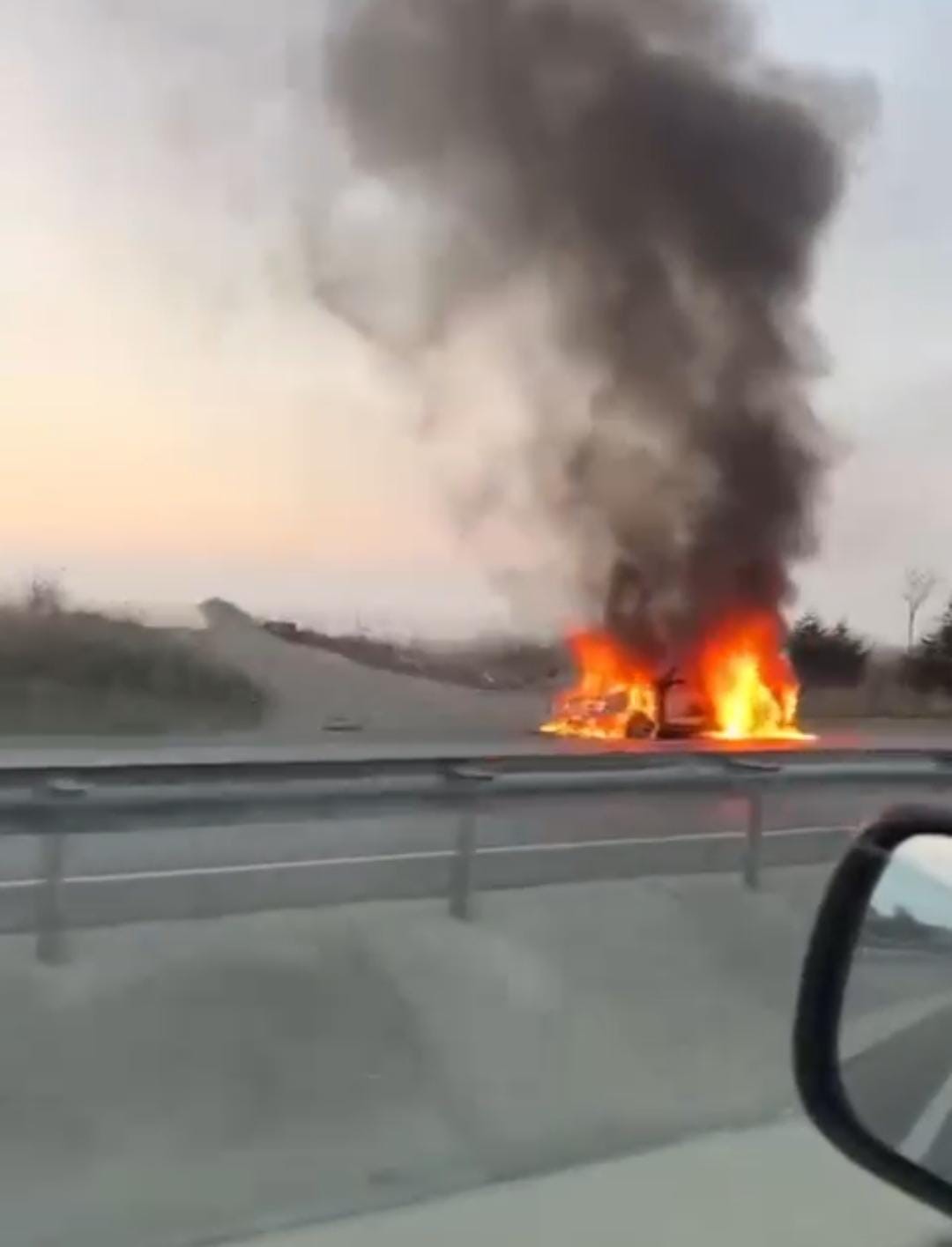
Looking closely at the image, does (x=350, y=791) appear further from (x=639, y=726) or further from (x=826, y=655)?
(x=826, y=655)

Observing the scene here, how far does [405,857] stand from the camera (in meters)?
7.28

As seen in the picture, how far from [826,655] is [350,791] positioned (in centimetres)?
3542

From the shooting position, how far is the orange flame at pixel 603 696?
1184 inches

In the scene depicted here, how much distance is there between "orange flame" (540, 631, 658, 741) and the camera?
3006 cm

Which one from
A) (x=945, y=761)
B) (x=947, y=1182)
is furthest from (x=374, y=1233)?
(x=945, y=761)

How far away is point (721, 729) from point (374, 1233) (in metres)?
27.6

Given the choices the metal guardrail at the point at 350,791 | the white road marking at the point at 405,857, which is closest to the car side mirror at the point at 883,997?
the metal guardrail at the point at 350,791

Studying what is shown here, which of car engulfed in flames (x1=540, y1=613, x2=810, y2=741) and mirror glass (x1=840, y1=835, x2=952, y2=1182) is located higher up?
car engulfed in flames (x1=540, y1=613, x2=810, y2=741)

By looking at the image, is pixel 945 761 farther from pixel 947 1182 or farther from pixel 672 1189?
pixel 947 1182

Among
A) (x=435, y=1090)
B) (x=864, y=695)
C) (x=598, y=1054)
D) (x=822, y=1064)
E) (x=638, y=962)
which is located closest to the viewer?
(x=822, y=1064)

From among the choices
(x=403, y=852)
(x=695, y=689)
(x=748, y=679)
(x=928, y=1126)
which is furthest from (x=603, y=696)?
(x=928, y=1126)

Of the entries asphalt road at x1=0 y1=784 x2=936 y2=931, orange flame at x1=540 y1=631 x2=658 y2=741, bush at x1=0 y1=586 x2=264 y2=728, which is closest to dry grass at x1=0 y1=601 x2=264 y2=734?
Answer: bush at x1=0 y1=586 x2=264 y2=728

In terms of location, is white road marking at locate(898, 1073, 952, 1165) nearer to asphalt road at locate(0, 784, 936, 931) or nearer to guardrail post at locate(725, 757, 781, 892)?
asphalt road at locate(0, 784, 936, 931)

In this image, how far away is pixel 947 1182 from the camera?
8.47 ft
